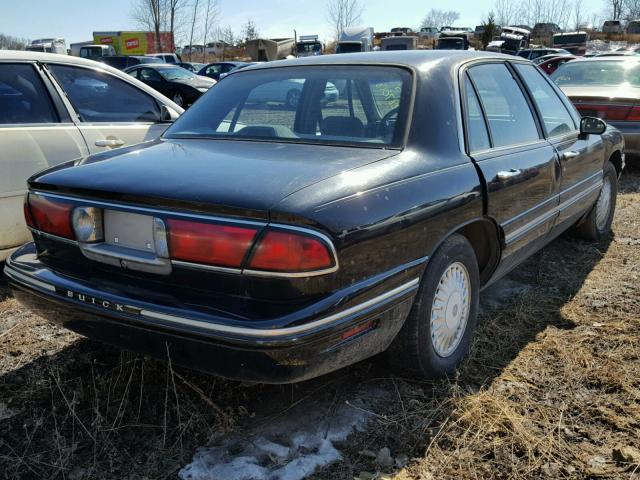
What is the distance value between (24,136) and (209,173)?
227 cm

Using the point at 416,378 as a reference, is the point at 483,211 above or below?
above

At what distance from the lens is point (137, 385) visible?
2.71m

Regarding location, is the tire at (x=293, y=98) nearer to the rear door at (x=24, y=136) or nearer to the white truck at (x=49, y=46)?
the rear door at (x=24, y=136)

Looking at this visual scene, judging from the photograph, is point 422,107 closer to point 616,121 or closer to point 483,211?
point 483,211

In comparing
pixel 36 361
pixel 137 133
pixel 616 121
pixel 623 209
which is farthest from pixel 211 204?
pixel 616 121

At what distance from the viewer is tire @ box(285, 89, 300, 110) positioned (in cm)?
308

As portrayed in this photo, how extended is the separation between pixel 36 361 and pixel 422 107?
2239 millimetres

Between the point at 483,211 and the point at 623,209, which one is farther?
the point at 623,209

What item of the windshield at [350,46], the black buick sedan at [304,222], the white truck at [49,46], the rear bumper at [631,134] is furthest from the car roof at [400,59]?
the white truck at [49,46]

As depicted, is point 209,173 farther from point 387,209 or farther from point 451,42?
point 451,42

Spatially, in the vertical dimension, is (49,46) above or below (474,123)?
above

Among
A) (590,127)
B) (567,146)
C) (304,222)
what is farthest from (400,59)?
(590,127)

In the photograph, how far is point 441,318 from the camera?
8.92 feet

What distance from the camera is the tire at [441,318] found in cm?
252
